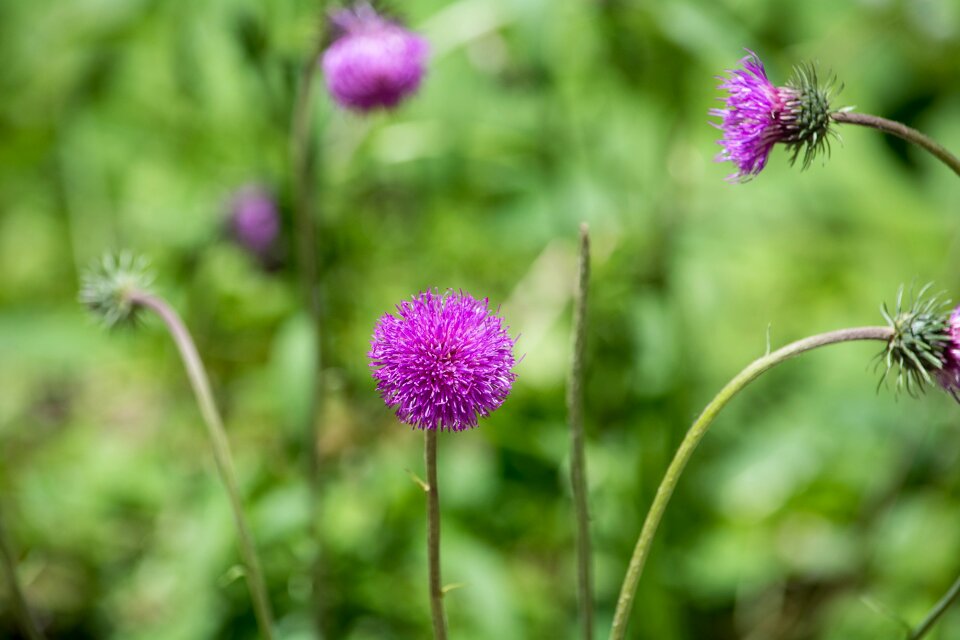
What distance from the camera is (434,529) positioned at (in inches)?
41.6

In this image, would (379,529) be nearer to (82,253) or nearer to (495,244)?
(495,244)

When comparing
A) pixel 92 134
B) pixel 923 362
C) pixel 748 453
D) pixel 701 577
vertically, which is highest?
pixel 92 134

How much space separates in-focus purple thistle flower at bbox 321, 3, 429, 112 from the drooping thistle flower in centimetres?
87

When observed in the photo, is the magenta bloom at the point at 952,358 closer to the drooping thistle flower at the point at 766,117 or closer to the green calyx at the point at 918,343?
the green calyx at the point at 918,343

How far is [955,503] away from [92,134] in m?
2.94

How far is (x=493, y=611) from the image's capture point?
2.12 metres

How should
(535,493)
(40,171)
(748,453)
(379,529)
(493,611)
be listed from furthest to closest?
(40,171) → (748,453) → (535,493) → (379,529) → (493,611)

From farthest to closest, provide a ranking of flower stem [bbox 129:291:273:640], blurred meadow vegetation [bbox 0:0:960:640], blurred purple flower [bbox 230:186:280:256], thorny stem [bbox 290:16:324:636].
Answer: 1. blurred purple flower [bbox 230:186:280:256]
2. blurred meadow vegetation [bbox 0:0:960:640]
3. thorny stem [bbox 290:16:324:636]
4. flower stem [bbox 129:291:273:640]

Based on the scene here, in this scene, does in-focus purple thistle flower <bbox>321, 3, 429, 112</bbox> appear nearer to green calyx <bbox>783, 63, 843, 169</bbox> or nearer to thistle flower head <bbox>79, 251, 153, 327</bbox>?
thistle flower head <bbox>79, 251, 153, 327</bbox>

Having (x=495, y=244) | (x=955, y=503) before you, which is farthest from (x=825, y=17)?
(x=955, y=503)

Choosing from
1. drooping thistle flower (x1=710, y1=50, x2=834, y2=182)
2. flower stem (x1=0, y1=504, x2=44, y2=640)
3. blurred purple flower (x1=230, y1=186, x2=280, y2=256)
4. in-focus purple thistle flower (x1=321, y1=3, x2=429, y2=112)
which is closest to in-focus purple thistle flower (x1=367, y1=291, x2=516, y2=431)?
drooping thistle flower (x1=710, y1=50, x2=834, y2=182)

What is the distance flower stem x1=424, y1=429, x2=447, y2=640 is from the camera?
1016 mm

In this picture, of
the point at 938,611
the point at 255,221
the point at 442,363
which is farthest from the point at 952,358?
the point at 255,221

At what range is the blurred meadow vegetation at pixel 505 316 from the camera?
2338 millimetres
